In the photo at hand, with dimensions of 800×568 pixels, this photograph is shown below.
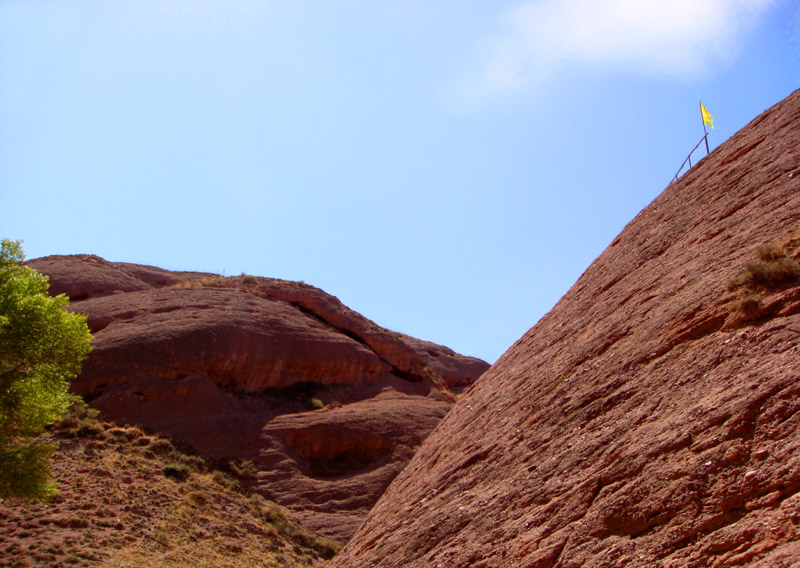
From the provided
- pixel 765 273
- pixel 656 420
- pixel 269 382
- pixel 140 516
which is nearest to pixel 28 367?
pixel 140 516

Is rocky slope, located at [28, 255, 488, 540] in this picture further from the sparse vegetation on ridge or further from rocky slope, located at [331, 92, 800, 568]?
the sparse vegetation on ridge

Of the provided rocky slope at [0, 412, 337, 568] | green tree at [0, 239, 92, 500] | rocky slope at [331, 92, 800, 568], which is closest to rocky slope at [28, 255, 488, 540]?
rocky slope at [0, 412, 337, 568]

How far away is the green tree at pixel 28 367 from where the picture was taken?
16422 mm

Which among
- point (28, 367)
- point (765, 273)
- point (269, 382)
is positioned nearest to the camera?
point (765, 273)

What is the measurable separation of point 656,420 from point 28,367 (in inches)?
617

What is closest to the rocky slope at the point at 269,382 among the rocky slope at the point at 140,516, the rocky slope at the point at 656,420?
the rocky slope at the point at 140,516

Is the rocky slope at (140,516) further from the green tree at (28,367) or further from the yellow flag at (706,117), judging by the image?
the yellow flag at (706,117)

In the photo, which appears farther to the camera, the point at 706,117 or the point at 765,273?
the point at 706,117

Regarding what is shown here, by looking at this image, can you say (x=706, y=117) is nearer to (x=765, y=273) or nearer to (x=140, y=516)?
Answer: (x=765, y=273)

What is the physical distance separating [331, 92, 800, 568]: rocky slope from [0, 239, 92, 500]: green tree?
875 centimetres

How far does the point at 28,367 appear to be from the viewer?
56.5 feet

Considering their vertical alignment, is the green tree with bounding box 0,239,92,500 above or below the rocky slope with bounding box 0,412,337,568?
above

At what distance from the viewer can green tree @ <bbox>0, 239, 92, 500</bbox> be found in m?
16.4

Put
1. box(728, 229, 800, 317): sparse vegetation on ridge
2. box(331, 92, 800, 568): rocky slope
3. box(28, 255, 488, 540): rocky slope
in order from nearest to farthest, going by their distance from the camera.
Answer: box(331, 92, 800, 568): rocky slope
box(728, 229, 800, 317): sparse vegetation on ridge
box(28, 255, 488, 540): rocky slope
